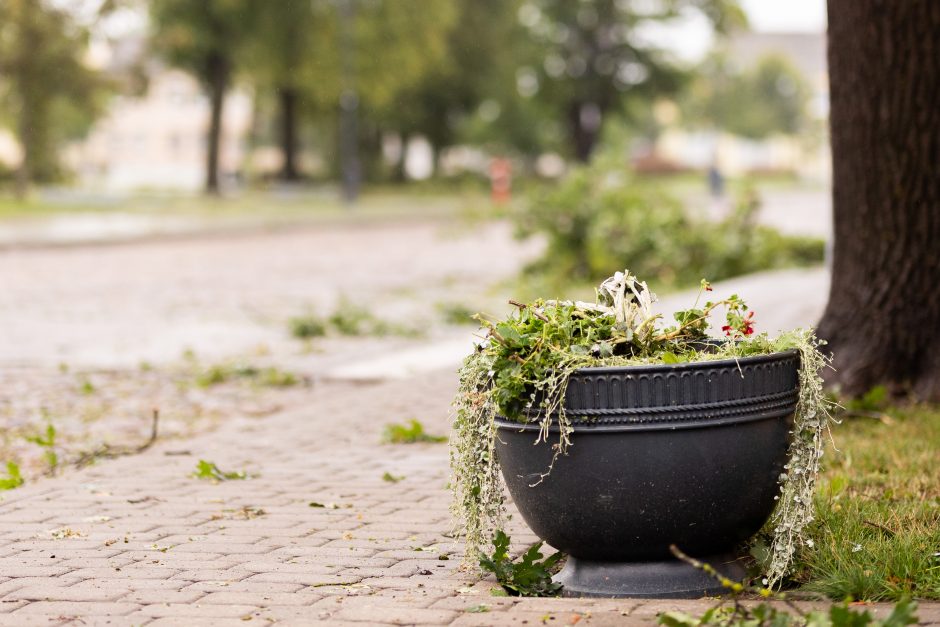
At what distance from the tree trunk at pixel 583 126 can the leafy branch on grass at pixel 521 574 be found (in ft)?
197

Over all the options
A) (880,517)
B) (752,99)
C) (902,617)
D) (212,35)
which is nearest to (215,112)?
(212,35)

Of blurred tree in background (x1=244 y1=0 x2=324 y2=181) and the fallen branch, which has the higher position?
blurred tree in background (x1=244 y1=0 x2=324 y2=181)

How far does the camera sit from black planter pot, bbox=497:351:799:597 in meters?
4.09

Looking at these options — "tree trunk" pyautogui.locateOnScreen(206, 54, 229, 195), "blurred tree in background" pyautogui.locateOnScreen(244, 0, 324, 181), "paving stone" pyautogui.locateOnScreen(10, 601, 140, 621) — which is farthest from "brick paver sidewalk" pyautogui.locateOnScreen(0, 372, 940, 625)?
"tree trunk" pyautogui.locateOnScreen(206, 54, 229, 195)

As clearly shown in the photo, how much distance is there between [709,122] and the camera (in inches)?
3644

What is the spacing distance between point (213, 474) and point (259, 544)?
4.75ft

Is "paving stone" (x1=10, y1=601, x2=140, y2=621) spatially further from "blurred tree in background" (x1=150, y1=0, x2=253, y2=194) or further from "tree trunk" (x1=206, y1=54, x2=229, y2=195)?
"tree trunk" (x1=206, y1=54, x2=229, y2=195)

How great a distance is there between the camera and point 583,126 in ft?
216

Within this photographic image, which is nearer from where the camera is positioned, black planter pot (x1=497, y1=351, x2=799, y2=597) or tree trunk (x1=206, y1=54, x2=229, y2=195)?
black planter pot (x1=497, y1=351, x2=799, y2=597)

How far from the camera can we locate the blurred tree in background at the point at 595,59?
64062 mm

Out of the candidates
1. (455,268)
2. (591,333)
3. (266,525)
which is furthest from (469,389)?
(455,268)

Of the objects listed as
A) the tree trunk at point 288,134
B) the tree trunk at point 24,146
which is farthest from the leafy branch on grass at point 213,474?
the tree trunk at point 288,134

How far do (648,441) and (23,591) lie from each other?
2000 mm

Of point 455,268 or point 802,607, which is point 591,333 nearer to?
point 802,607
